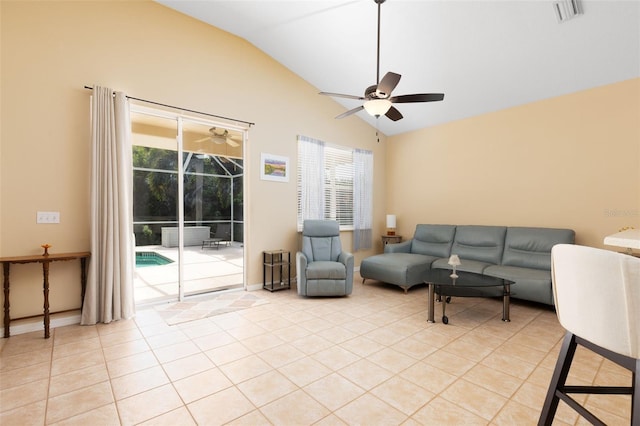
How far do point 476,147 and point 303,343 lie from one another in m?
4.28

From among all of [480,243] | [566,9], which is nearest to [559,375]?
[566,9]

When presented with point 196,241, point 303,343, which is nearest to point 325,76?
point 196,241

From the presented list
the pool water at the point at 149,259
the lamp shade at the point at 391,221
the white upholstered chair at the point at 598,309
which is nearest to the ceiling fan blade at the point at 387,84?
the white upholstered chair at the point at 598,309

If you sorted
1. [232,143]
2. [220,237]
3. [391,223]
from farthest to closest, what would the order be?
[391,223] < [220,237] < [232,143]

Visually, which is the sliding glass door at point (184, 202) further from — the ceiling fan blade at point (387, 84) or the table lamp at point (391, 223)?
the table lamp at point (391, 223)

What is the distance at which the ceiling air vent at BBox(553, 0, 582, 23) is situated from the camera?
2.80m

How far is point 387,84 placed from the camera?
2.70m

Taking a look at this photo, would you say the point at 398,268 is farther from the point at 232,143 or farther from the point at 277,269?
the point at 232,143

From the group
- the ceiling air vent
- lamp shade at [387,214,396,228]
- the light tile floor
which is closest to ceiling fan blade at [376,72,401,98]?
the ceiling air vent

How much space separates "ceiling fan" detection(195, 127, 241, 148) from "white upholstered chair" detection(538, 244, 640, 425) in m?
4.28

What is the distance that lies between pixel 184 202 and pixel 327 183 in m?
2.56

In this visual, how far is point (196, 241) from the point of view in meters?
4.53

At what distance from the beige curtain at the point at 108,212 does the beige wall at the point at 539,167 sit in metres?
4.83

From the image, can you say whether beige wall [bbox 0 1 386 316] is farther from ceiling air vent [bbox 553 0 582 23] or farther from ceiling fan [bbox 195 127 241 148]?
ceiling air vent [bbox 553 0 582 23]
